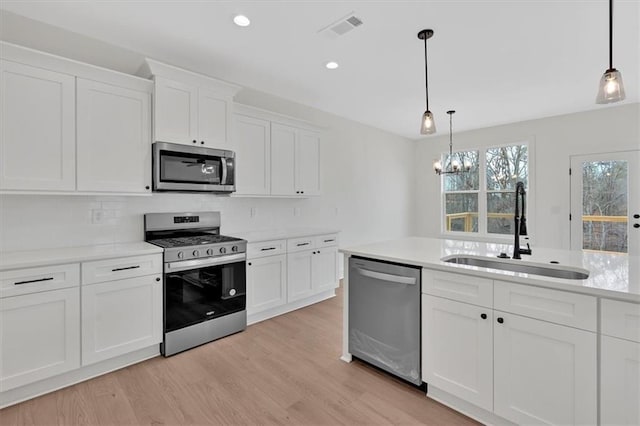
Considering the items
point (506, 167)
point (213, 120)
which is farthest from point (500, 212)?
point (213, 120)

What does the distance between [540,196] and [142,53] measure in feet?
19.8

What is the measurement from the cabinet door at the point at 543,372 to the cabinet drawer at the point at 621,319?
77mm

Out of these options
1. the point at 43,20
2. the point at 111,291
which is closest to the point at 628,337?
the point at 111,291

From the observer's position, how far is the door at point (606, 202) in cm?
427

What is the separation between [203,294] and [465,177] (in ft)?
17.9

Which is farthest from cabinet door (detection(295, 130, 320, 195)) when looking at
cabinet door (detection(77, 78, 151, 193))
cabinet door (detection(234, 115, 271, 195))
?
cabinet door (detection(77, 78, 151, 193))

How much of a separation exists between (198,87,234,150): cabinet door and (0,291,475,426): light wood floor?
1.95 m

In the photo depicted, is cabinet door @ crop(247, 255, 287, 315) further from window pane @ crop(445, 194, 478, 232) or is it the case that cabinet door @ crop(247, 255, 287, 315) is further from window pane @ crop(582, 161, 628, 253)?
window pane @ crop(582, 161, 628, 253)

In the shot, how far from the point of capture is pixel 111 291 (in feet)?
7.34

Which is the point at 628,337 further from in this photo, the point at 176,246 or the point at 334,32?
the point at 176,246

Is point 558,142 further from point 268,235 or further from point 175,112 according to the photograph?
point 175,112

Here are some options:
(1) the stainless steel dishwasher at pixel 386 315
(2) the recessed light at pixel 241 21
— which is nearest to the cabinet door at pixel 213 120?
(2) the recessed light at pixel 241 21

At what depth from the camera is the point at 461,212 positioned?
615 centimetres

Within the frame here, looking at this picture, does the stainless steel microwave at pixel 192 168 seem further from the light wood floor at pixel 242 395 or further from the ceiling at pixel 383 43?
the light wood floor at pixel 242 395
